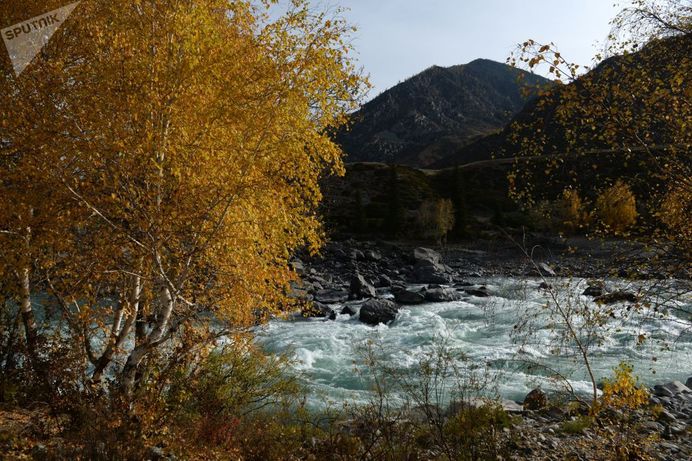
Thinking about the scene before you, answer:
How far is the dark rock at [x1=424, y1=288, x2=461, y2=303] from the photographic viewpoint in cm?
2220

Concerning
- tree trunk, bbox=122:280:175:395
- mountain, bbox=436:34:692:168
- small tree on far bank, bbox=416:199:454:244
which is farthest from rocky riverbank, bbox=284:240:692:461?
tree trunk, bbox=122:280:175:395

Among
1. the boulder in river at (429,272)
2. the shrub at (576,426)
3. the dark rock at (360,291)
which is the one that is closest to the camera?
the shrub at (576,426)

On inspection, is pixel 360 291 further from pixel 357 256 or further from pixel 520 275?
pixel 357 256

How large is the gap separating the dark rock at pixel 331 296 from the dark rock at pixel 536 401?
1387 cm

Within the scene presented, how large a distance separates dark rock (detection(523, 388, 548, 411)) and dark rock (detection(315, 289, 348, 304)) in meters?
13.9

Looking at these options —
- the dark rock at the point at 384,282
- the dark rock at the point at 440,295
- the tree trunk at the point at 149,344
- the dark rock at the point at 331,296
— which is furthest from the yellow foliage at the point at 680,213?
the dark rock at the point at 384,282

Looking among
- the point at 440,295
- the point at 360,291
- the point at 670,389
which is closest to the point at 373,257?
the point at 360,291

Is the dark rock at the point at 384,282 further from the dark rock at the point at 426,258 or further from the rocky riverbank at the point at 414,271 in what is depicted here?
the dark rock at the point at 426,258

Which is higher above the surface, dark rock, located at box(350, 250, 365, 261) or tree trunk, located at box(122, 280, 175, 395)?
tree trunk, located at box(122, 280, 175, 395)

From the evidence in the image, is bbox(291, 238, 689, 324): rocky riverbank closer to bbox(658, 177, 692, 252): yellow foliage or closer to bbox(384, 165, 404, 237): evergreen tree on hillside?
bbox(658, 177, 692, 252): yellow foliage

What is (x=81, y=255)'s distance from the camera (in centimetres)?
573

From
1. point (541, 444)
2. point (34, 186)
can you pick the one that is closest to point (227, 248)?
point (34, 186)

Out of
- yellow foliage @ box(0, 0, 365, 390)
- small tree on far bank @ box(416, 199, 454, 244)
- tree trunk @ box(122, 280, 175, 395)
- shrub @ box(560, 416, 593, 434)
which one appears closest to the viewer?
yellow foliage @ box(0, 0, 365, 390)

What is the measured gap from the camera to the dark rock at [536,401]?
884 cm
